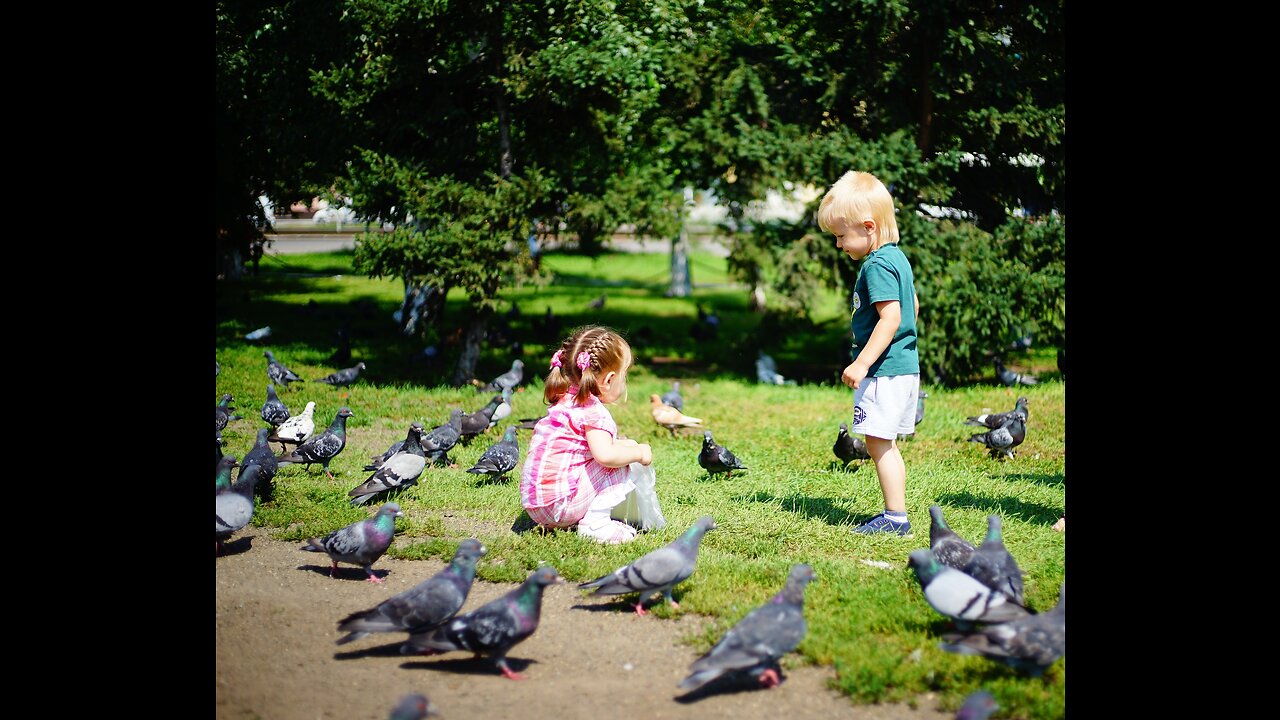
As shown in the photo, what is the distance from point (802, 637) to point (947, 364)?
806 centimetres

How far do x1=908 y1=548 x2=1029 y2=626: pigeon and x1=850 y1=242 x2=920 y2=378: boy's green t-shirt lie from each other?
1.44 m

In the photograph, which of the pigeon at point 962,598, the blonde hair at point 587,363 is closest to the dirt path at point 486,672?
the pigeon at point 962,598

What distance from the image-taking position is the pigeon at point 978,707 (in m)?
3.08

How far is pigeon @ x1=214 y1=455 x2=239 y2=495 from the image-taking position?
16.6ft

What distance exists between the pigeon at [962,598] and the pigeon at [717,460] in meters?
2.98

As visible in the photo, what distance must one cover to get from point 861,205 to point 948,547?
6.25 ft

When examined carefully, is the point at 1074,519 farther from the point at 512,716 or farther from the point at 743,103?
the point at 743,103

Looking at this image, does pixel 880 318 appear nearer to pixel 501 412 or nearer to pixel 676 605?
pixel 676 605

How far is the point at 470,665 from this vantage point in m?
3.78

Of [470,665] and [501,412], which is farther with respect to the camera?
[501,412]

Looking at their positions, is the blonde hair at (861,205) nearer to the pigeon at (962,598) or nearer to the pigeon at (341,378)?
the pigeon at (962,598)

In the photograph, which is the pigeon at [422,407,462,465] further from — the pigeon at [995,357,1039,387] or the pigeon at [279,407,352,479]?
the pigeon at [995,357,1039,387]

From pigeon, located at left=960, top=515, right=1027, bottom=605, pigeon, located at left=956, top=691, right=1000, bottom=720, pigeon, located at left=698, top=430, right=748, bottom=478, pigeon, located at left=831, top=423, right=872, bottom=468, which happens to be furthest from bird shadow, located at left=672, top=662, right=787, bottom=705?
pigeon, located at left=831, top=423, right=872, bottom=468

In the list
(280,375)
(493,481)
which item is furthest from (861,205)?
(280,375)
